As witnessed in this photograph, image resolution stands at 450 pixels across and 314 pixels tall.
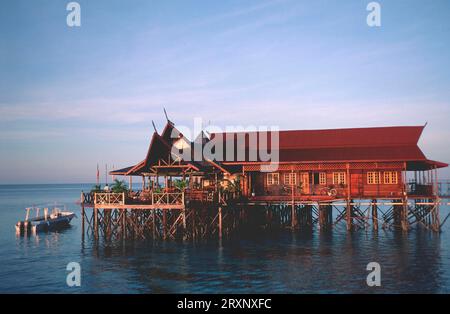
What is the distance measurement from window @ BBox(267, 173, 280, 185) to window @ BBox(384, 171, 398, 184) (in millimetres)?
8339

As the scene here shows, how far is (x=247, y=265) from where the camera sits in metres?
24.0

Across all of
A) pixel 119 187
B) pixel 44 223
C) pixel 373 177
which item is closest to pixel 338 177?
pixel 373 177

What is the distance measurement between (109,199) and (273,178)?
43.4 feet

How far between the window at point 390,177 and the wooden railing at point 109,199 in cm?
1989

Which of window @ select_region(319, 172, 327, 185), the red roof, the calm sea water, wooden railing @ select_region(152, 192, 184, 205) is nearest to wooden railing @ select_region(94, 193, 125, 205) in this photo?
wooden railing @ select_region(152, 192, 184, 205)

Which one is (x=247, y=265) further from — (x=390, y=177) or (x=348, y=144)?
(x=348, y=144)

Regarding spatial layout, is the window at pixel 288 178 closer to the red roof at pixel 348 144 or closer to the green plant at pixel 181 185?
the red roof at pixel 348 144

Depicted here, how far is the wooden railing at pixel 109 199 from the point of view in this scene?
2983cm

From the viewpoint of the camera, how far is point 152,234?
33344mm

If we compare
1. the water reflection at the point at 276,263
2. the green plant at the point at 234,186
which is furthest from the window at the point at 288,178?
the water reflection at the point at 276,263
